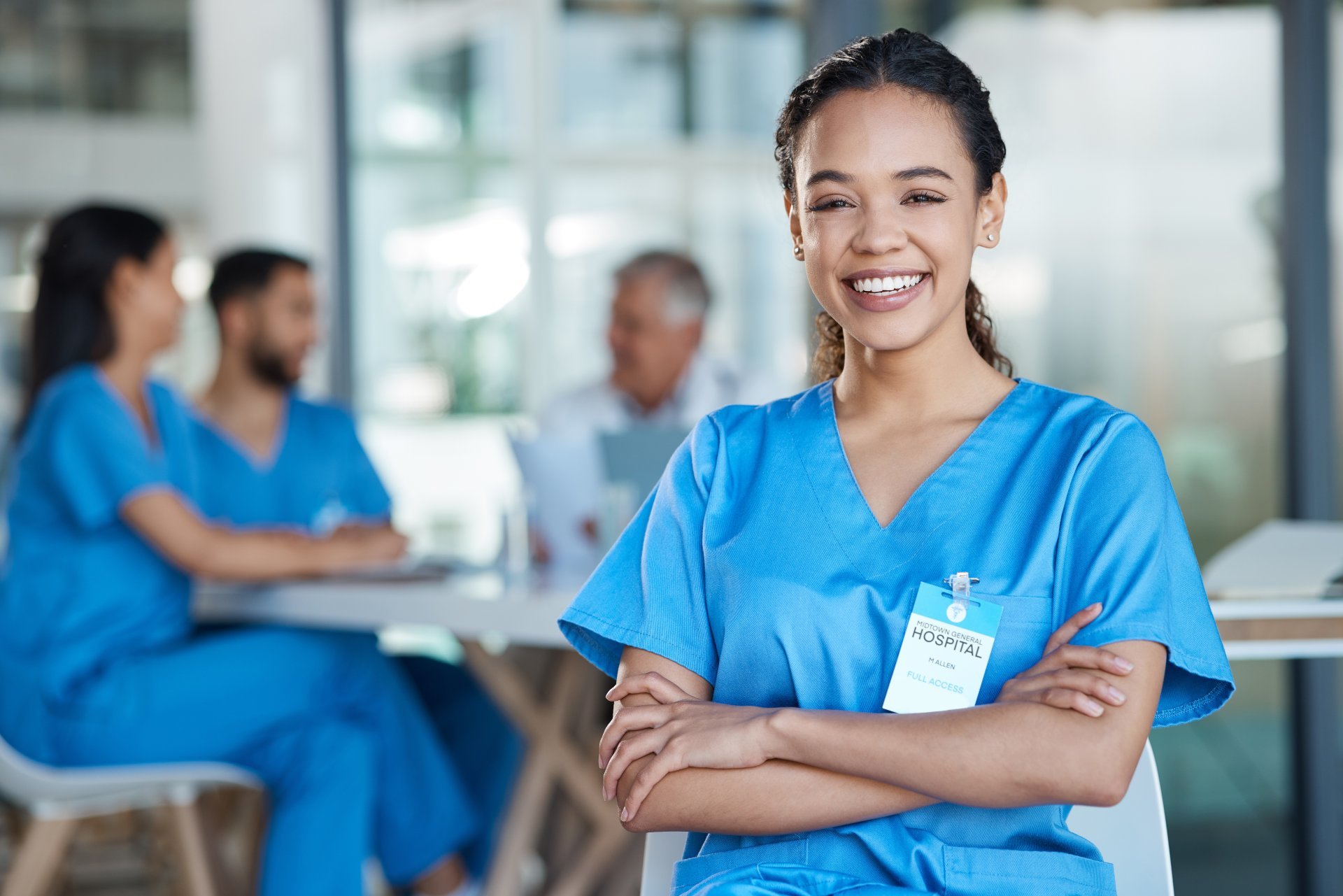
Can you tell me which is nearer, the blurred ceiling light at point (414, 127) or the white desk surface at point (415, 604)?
the white desk surface at point (415, 604)

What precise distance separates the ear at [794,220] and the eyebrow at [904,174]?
9cm

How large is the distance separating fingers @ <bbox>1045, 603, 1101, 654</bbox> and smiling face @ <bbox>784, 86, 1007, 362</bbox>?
1.06 feet

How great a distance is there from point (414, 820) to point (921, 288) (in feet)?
6.73

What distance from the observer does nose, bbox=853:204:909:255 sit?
1.40 metres

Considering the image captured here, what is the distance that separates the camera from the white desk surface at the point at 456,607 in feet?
5.73

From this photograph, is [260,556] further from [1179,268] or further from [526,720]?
[1179,268]

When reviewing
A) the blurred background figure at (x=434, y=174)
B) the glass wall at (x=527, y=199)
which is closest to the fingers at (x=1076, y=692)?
the glass wall at (x=527, y=199)

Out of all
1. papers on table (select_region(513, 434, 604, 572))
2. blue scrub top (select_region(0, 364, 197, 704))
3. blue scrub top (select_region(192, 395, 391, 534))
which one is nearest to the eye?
papers on table (select_region(513, 434, 604, 572))

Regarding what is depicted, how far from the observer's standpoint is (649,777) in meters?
1.36

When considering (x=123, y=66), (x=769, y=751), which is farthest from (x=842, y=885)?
(x=123, y=66)

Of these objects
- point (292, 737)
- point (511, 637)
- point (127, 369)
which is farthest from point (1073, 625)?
point (127, 369)

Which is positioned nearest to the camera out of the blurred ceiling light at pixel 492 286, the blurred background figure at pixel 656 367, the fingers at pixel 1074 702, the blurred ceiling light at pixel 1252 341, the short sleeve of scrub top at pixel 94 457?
the fingers at pixel 1074 702

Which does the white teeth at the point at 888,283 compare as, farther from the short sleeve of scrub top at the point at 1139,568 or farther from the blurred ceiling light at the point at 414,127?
the blurred ceiling light at the point at 414,127

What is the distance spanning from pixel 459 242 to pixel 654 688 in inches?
170
